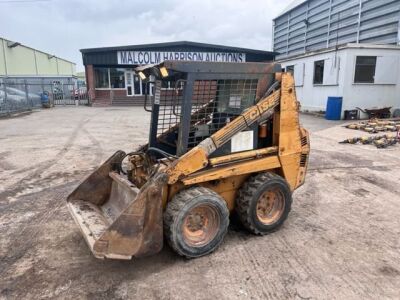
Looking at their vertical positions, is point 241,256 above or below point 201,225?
below

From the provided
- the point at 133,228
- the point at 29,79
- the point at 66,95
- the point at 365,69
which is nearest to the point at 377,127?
the point at 365,69

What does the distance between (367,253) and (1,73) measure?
37054 millimetres

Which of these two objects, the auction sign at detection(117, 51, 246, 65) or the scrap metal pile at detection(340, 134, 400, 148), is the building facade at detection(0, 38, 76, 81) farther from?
the scrap metal pile at detection(340, 134, 400, 148)

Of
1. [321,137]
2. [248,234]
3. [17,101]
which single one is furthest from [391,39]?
[17,101]

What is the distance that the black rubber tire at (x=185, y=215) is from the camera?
10.4ft

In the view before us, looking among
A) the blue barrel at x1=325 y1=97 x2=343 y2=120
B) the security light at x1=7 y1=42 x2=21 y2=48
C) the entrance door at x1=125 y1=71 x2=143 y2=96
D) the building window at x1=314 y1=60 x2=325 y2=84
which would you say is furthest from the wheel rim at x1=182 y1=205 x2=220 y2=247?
the security light at x1=7 y1=42 x2=21 y2=48

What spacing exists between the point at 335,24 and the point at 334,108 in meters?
5.30

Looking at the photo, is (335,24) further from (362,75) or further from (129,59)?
(129,59)

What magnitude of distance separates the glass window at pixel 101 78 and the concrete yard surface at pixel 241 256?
A: 23235 mm

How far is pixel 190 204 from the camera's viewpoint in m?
3.22

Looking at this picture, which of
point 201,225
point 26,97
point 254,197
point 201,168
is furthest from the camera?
point 26,97

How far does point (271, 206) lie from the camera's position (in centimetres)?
405

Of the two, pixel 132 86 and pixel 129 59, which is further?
pixel 132 86

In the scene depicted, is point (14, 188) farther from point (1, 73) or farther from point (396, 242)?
point (1, 73)
